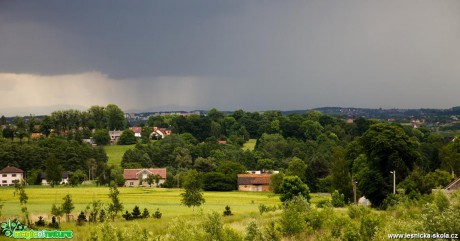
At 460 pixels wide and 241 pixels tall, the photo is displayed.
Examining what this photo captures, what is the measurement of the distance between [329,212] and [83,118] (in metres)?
129

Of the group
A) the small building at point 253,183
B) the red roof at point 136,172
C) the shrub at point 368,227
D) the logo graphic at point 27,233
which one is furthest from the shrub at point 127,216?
the red roof at point 136,172

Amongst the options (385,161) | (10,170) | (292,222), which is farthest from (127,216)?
(10,170)

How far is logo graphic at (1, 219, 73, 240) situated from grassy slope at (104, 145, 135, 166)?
267 feet

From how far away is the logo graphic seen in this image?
105ft

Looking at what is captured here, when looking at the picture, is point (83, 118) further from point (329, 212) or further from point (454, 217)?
point (454, 217)

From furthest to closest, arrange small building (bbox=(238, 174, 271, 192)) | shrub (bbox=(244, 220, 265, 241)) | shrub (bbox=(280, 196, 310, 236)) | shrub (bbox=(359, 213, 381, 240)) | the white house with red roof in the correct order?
the white house with red roof < small building (bbox=(238, 174, 271, 192)) < shrub (bbox=(280, 196, 310, 236)) < shrub (bbox=(359, 213, 381, 240)) < shrub (bbox=(244, 220, 265, 241))

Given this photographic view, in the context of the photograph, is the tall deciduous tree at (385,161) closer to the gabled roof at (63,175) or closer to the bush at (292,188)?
the bush at (292,188)

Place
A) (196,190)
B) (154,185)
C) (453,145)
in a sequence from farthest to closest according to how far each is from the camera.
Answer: (154,185) → (453,145) → (196,190)

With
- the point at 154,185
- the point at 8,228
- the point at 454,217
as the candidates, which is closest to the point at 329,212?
the point at 454,217

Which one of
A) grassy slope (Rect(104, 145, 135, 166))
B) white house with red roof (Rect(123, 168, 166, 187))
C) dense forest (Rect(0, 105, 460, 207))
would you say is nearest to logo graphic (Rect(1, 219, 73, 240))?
dense forest (Rect(0, 105, 460, 207))

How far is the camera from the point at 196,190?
1966 inches

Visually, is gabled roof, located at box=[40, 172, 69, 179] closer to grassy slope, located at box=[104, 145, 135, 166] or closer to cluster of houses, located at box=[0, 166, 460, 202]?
cluster of houses, located at box=[0, 166, 460, 202]

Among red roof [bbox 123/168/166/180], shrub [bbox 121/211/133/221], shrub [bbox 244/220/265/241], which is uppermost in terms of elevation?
shrub [bbox 244/220/265/241]

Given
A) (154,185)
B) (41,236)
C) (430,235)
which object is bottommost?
(154,185)
